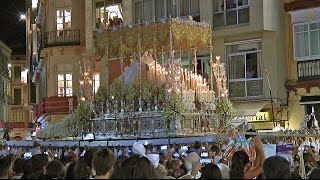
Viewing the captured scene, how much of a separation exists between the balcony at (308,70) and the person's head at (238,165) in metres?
24.7

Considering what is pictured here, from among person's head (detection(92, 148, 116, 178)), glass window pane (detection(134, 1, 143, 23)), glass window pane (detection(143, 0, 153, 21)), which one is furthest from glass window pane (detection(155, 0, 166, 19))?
person's head (detection(92, 148, 116, 178))

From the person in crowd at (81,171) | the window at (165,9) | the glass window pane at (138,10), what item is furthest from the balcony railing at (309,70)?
the person in crowd at (81,171)

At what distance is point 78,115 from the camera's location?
87.0ft

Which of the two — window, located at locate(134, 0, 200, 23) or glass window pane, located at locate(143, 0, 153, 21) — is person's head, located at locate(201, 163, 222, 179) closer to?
window, located at locate(134, 0, 200, 23)

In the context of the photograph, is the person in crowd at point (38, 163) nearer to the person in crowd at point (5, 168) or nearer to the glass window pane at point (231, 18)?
the person in crowd at point (5, 168)

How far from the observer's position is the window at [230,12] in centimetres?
3620

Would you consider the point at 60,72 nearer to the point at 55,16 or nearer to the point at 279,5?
the point at 55,16

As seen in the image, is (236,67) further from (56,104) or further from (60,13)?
(60,13)

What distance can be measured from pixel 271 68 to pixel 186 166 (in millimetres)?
22316

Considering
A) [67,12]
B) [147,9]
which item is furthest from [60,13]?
[147,9]

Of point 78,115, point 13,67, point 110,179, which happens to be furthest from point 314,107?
point 13,67

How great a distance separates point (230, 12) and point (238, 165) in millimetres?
26933

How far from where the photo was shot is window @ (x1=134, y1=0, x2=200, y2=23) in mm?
38312

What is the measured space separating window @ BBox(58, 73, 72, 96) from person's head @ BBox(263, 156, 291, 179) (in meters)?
36.9
